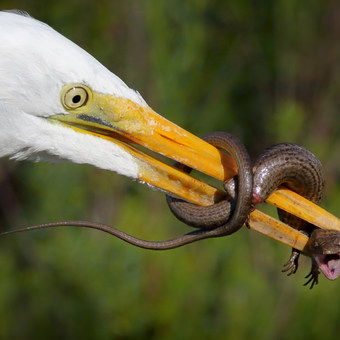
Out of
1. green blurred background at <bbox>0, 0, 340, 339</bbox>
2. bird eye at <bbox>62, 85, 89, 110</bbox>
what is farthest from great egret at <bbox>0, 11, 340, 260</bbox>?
green blurred background at <bbox>0, 0, 340, 339</bbox>

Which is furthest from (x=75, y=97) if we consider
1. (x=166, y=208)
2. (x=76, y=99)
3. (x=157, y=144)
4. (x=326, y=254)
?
(x=166, y=208)

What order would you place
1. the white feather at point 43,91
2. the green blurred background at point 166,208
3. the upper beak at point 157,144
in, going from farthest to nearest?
the green blurred background at point 166,208
the upper beak at point 157,144
the white feather at point 43,91

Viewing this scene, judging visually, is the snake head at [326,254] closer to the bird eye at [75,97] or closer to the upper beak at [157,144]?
the upper beak at [157,144]

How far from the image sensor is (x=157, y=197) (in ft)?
12.7

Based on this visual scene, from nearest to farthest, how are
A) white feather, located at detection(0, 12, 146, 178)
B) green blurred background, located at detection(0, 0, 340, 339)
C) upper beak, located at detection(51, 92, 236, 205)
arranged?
white feather, located at detection(0, 12, 146, 178)
upper beak, located at detection(51, 92, 236, 205)
green blurred background, located at detection(0, 0, 340, 339)

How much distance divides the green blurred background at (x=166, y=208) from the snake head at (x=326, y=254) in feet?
5.39

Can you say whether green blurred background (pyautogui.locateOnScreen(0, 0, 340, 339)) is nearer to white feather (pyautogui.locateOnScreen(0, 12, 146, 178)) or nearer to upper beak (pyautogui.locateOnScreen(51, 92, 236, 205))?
upper beak (pyautogui.locateOnScreen(51, 92, 236, 205))

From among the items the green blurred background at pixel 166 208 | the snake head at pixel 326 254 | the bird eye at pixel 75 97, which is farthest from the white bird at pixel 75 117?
the green blurred background at pixel 166 208

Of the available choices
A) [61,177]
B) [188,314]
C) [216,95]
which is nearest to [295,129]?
[216,95]

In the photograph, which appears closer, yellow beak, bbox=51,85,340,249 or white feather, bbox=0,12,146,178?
white feather, bbox=0,12,146,178

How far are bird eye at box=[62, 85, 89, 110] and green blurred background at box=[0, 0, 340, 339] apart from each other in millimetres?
1901

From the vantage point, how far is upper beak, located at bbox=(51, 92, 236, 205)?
1834 mm

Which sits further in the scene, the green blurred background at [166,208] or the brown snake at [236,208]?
the green blurred background at [166,208]

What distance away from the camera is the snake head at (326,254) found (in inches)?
69.6
